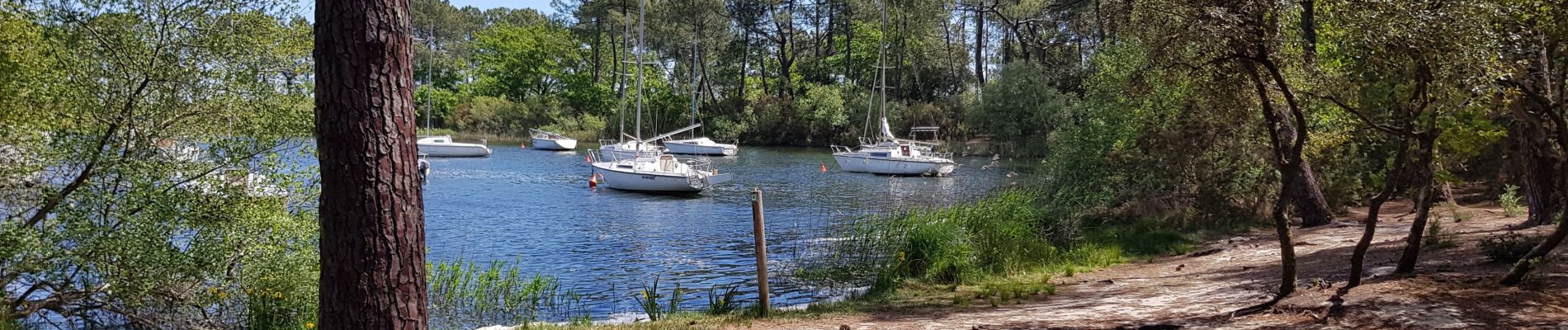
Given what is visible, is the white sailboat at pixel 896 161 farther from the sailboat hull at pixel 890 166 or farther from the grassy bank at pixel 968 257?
the grassy bank at pixel 968 257

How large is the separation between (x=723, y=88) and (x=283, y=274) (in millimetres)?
68278

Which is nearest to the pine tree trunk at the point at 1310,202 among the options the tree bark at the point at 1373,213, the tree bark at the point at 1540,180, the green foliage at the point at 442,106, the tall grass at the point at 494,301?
the tree bark at the point at 1540,180

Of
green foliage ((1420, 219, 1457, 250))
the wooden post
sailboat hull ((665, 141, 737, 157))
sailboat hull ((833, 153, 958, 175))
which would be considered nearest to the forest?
green foliage ((1420, 219, 1457, 250))

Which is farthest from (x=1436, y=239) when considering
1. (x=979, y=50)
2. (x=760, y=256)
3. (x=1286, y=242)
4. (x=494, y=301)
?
(x=979, y=50)

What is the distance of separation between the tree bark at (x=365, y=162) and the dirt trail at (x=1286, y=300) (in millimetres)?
4671

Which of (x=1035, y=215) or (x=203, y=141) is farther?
(x=1035, y=215)

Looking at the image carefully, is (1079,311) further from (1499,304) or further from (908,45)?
(908,45)

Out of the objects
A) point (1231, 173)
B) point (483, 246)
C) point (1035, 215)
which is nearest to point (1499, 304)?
point (1035, 215)

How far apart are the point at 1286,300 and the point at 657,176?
2665cm

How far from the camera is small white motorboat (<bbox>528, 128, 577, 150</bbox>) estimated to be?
2405 inches

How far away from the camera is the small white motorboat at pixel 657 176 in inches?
1305

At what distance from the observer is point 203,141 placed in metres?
9.79

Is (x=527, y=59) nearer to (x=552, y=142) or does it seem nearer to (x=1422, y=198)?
(x=552, y=142)

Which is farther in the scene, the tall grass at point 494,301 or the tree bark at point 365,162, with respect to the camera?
the tall grass at point 494,301
